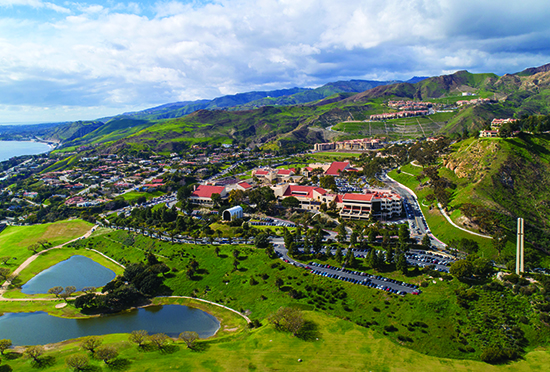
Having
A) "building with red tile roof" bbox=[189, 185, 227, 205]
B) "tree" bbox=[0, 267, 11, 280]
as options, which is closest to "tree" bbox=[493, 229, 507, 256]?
"building with red tile roof" bbox=[189, 185, 227, 205]

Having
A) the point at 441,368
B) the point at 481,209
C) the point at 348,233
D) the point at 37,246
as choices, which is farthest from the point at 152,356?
the point at 481,209

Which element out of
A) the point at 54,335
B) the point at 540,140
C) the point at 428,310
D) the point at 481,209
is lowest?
the point at 54,335

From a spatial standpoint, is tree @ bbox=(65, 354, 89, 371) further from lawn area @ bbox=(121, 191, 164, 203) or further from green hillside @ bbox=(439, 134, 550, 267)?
lawn area @ bbox=(121, 191, 164, 203)

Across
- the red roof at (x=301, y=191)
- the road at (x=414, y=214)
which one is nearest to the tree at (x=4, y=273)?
the red roof at (x=301, y=191)

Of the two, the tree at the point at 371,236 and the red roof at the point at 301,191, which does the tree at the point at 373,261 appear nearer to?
the tree at the point at 371,236

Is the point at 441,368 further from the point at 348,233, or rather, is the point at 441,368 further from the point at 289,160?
the point at 289,160

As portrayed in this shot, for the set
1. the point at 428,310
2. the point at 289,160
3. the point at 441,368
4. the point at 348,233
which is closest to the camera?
the point at 441,368

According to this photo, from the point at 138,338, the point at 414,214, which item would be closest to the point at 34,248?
the point at 138,338

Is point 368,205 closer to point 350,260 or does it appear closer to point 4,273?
point 350,260
